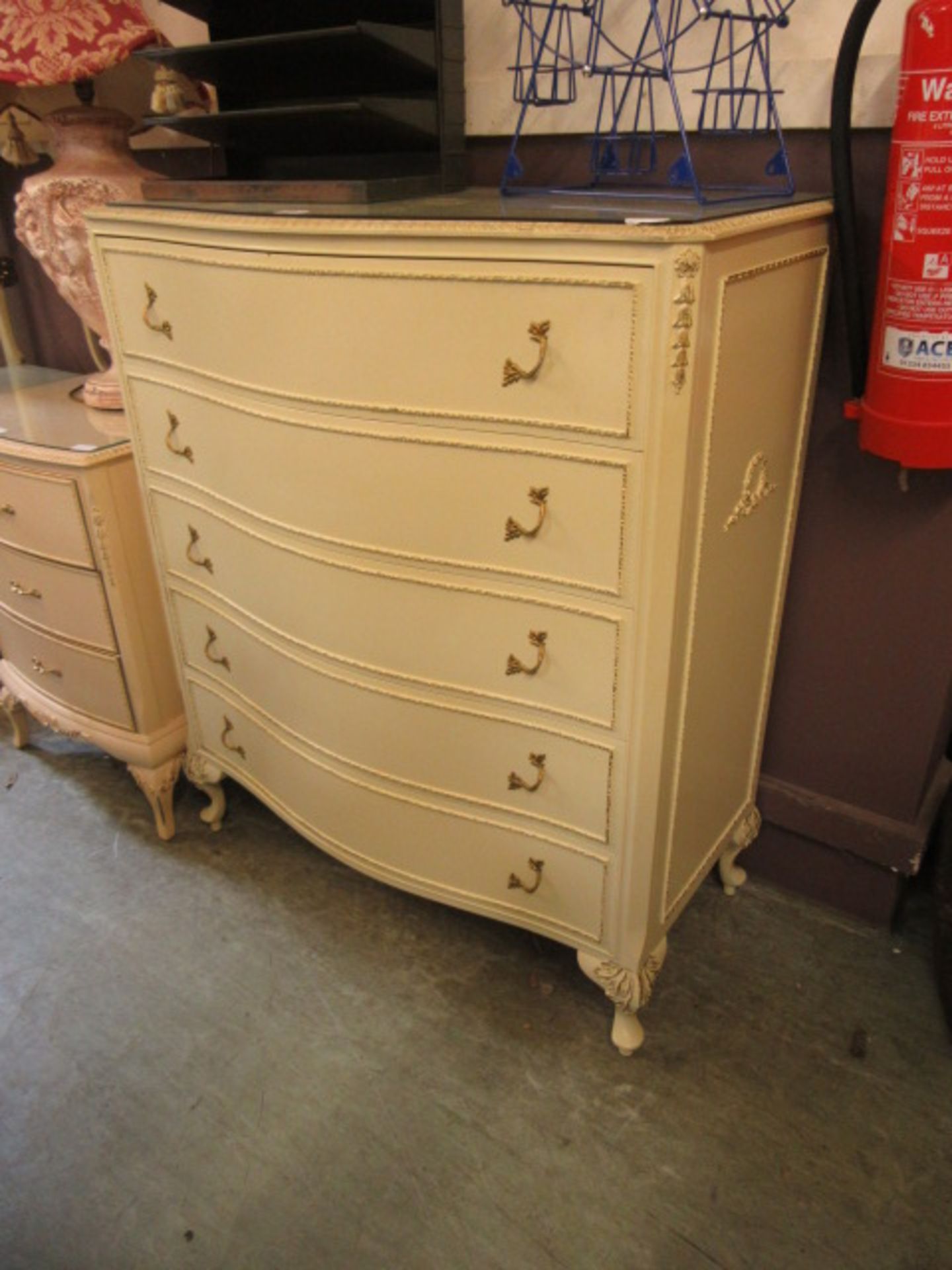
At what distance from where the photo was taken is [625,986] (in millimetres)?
1308

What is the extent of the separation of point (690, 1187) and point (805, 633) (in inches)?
31.7

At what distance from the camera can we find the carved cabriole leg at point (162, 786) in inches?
71.3

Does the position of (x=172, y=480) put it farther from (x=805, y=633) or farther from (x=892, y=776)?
(x=892, y=776)

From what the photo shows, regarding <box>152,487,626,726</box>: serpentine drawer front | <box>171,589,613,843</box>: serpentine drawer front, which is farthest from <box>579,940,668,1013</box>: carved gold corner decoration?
<box>152,487,626,726</box>: serpentine drawer front

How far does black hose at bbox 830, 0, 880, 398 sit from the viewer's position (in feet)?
3.53

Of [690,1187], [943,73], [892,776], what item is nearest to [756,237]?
[943,73]

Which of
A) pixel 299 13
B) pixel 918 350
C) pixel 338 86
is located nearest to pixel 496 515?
pixel 918 350

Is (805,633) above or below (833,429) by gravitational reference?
below

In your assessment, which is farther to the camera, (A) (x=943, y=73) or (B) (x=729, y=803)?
(B) (x=729, y=803)

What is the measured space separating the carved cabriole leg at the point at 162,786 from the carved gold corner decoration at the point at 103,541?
0.38 metres

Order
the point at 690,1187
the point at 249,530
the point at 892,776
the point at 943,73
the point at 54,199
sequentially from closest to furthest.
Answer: the point at 943,73 → the point at 690,1187 → the point at 249,530 → the point at 892,776 → the point at 54,199

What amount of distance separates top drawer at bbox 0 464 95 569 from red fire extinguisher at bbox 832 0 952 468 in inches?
49.5

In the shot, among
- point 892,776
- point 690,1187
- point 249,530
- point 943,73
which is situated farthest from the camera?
point 892,776

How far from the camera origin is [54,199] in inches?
65.2
